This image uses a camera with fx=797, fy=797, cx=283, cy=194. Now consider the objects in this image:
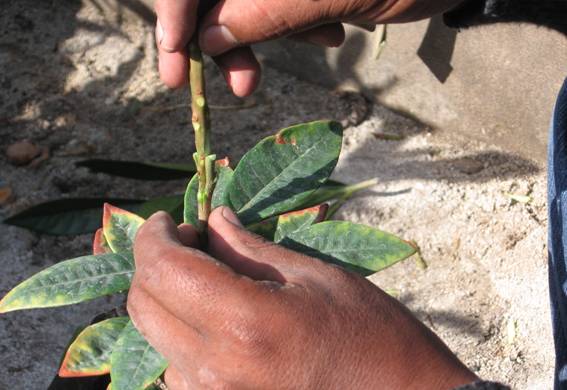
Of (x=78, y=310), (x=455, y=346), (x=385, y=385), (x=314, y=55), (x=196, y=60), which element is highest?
(x=196, y=60)

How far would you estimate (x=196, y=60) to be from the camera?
3.31 feet

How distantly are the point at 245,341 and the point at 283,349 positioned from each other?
0.14ft

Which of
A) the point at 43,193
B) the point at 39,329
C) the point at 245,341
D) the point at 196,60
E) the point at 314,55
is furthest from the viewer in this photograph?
the point at 314,55

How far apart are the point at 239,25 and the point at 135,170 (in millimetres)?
909

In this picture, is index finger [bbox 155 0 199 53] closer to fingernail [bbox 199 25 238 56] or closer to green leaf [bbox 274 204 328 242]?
fingernail [bbox 199 25 238 56]

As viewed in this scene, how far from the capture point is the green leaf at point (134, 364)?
3.13 feet

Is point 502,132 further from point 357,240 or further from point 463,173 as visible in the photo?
point 357,240

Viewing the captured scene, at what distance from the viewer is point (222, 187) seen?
1.18 metres

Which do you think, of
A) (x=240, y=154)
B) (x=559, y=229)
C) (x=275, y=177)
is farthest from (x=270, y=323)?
(x=240, y=154)

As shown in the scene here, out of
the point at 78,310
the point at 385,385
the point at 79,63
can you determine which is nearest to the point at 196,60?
the point at 385,385

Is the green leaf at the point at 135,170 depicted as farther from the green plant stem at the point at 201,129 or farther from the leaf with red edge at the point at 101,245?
the green plant stem at the point at 201,129

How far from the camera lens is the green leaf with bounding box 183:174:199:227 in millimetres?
1129

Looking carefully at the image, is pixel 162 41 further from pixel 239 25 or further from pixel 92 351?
pixel 92 351

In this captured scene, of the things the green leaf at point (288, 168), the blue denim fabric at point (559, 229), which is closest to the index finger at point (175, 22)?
the green leaf at point (288, 168)
